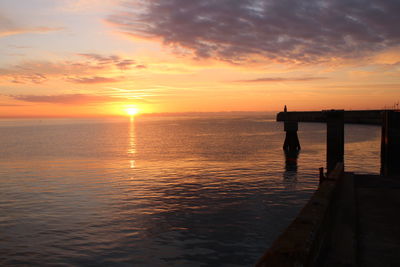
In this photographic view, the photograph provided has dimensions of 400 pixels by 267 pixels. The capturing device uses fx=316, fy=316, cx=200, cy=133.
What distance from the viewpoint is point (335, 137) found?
21766 millimetres

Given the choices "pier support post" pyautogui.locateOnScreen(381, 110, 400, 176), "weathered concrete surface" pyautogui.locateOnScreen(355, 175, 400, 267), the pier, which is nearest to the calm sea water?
the pier

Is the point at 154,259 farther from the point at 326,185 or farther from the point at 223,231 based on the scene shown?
the point at 326,185

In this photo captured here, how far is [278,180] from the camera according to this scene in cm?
2548

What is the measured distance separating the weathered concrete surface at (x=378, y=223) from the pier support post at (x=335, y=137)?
7580 millimetres

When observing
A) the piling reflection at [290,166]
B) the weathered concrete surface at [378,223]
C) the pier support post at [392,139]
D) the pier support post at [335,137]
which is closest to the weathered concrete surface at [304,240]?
the weathered concrete surface at [378,223]

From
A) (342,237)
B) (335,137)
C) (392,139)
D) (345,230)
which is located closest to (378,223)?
(345,230)

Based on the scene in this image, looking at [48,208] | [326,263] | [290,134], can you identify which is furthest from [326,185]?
[290,134]

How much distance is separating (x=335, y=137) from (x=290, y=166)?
1118 cm

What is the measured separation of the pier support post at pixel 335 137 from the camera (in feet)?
70.7

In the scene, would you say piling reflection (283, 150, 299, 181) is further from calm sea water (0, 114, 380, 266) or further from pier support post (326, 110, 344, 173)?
pier support post (326, 110, 344, 173)

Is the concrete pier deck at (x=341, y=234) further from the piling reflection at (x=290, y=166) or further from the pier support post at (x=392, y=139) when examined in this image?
the piling reflection at (x=290, y=166)

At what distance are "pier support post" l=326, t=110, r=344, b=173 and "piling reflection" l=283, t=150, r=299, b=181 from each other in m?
4.83

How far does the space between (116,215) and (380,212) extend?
12.1 m

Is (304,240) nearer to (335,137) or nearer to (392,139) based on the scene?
(335,137)
